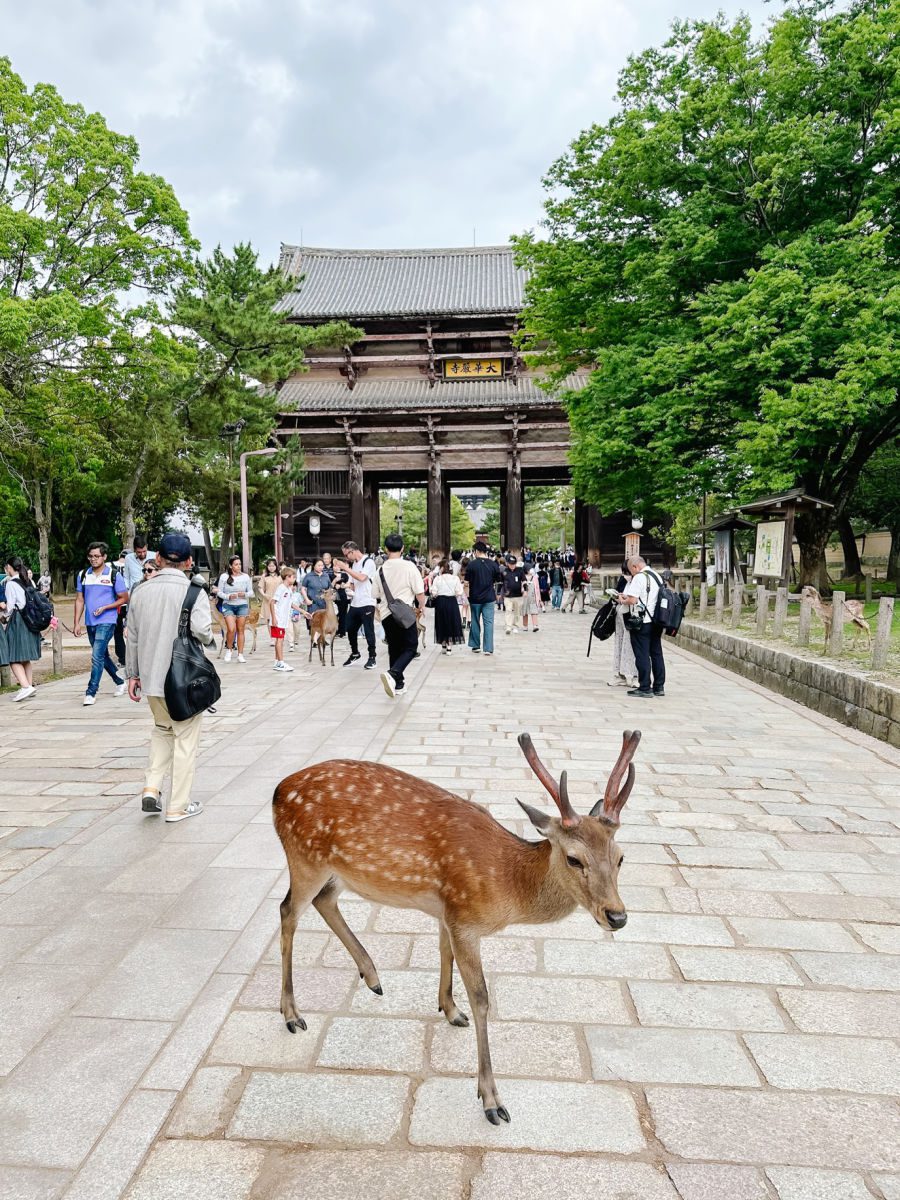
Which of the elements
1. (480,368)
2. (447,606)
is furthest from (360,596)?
(480,368)

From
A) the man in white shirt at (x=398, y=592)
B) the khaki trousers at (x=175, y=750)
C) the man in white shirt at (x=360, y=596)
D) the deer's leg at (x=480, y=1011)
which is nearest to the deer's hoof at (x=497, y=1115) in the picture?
the deer's leg at (x=480, y=1011)

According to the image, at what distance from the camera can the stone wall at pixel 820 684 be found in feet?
22.9

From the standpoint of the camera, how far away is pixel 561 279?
691 inches

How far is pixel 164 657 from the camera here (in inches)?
179

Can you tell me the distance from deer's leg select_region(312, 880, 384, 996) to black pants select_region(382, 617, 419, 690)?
5.61m

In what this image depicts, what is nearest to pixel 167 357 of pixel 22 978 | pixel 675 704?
pixel 675 704

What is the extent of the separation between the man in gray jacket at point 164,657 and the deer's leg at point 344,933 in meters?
2.19

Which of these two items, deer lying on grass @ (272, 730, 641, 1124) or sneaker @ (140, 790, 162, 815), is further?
sneaker @ (140, 790, 162, 815)

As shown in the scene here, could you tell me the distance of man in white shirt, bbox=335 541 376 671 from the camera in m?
10.9

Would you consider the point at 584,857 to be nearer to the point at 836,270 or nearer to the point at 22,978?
the point at 22,978

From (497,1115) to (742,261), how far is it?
56.1 feet

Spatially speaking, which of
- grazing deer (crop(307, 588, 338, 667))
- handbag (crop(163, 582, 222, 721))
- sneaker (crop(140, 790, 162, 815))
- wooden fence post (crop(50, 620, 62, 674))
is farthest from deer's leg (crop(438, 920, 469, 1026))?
wooden fence post (crop(50, 620, 62, 674))

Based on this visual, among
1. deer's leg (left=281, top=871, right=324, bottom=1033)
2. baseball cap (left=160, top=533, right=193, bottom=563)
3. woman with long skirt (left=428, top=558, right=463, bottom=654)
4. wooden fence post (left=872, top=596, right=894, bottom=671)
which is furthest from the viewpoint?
woman with long skirt (left=428, top=558, right=463, bottom=654)

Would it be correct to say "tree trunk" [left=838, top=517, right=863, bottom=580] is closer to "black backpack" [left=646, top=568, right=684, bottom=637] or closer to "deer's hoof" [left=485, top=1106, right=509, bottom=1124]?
"black backpack" [left=646, top=568, right=684, bottom=637]
